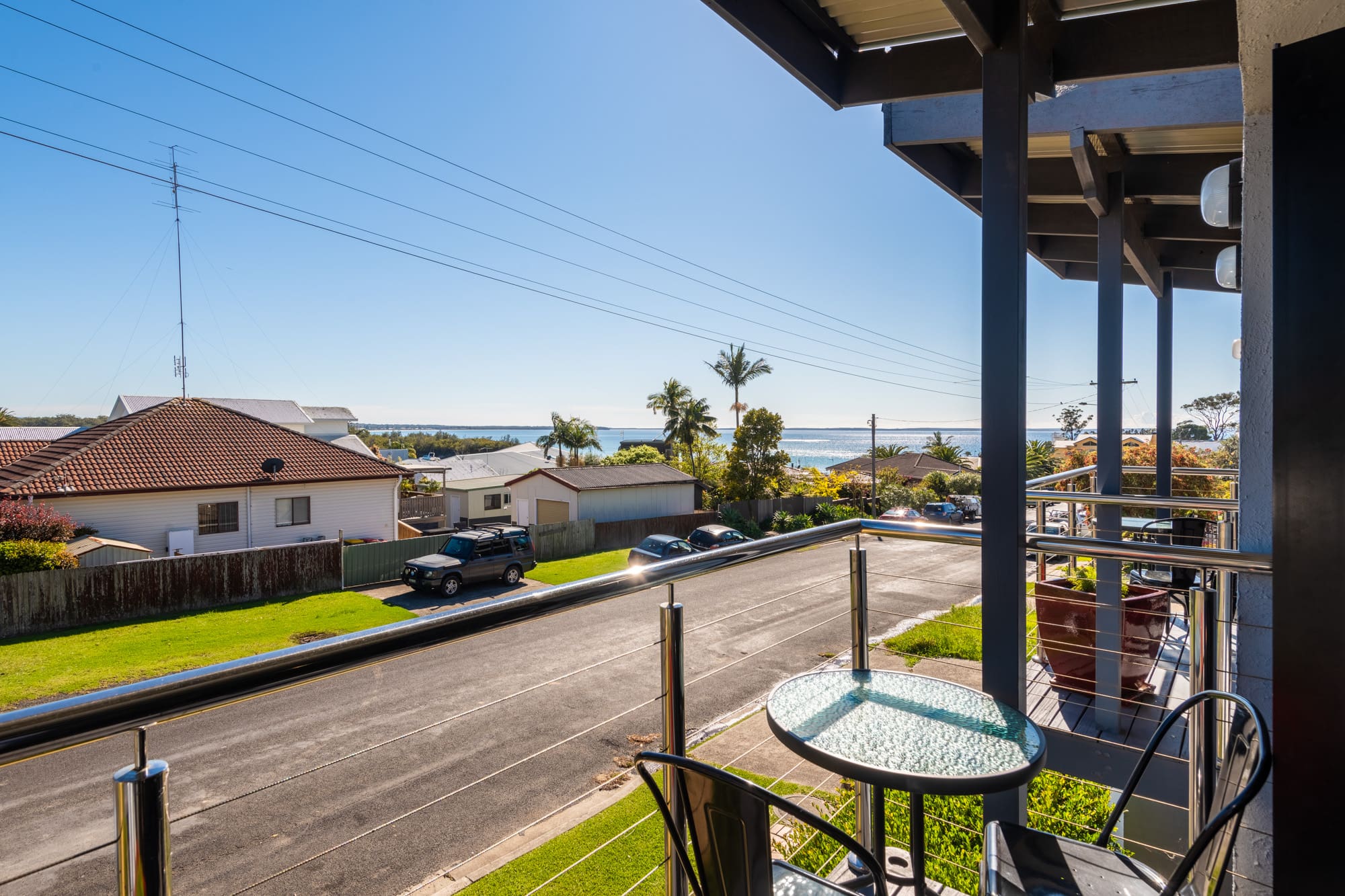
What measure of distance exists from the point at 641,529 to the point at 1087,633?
18882 millimetres

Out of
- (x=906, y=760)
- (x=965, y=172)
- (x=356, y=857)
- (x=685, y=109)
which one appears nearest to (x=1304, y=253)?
(x=906, y=760)

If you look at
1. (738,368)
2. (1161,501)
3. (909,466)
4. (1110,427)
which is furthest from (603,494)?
(1161,501)

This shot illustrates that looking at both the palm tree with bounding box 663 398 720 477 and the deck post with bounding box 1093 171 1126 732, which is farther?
the palm tree with bounding box 663 398 720 477

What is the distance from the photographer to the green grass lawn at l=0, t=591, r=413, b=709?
9258 millimetres

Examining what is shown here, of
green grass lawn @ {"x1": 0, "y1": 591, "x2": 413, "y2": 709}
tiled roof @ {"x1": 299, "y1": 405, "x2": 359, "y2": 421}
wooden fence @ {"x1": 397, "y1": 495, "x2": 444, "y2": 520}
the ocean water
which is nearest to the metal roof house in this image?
green grass lawn @ {"x1": 0, "y1": 591, "x2": 413, "y2": 709}

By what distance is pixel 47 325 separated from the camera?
3488 centimetres

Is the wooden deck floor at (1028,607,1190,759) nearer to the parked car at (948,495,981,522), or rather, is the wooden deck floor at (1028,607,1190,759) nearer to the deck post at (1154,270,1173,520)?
the deck post at (1154,270,1173,520)

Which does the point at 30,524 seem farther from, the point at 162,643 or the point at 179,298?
the point at 179,298

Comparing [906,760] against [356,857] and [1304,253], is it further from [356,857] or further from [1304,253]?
[356,857]

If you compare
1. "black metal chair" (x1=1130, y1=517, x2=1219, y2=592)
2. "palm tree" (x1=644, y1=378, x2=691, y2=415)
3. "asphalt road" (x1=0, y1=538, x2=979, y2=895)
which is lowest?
"asphalt road" (x1=0, y1=538, x2=979, y2=895)

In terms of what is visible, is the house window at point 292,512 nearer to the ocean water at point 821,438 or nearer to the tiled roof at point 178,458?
the tiled roof at point 178,458

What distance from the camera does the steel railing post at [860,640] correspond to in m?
2.03

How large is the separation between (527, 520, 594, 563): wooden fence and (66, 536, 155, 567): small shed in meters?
9.01

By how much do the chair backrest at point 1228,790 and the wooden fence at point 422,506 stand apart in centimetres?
2705
